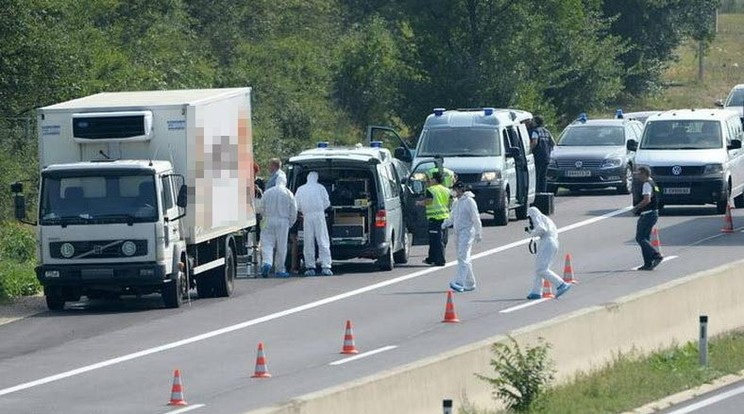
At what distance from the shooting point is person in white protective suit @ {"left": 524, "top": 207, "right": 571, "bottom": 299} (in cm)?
2489

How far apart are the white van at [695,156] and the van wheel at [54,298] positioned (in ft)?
48.3

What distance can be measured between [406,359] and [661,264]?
9862mm

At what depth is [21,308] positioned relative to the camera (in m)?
26.2

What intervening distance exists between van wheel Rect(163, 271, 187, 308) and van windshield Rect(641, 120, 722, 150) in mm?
14517

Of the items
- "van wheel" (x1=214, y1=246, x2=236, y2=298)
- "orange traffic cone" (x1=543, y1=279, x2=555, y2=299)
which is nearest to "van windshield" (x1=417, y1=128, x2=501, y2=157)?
"van wheel" (x1=214, y1=246, x2=236, y2=298)

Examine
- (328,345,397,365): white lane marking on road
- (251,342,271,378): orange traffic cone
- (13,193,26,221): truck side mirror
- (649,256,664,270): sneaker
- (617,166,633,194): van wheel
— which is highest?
(13,193,26,221): truck side mirror

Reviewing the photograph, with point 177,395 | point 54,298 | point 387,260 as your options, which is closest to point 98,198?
point 54,298

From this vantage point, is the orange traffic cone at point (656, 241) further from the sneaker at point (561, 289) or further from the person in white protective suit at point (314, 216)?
the person in white protective suit at point (314, 216)

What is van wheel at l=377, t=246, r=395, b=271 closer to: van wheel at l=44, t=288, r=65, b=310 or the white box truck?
the white box truck

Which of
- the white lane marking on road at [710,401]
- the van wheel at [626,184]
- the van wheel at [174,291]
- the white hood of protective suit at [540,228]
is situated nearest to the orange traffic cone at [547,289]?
the white hood of protective suit at [540,228]

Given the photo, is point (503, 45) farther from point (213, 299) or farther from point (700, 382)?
point (700, 382)

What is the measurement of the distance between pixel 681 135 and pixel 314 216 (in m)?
11.9

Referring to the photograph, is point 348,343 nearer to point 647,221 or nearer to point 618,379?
point 618,379

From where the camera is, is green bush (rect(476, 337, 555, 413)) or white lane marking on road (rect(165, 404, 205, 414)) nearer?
green bush (rect(476, 337, 555, 413))
